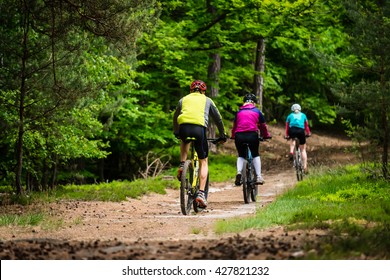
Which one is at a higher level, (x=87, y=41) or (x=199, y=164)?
(x=87, y=41)

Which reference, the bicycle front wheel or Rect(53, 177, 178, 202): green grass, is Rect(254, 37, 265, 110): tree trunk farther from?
the bicycle front wheel

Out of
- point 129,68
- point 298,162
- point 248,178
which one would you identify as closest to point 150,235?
point 248,178

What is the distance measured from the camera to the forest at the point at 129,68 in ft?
46.4

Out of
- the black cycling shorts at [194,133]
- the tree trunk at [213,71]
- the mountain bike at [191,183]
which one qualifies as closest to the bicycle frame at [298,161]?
the mountain bike at [191,183]

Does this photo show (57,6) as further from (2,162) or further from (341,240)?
(341,240)

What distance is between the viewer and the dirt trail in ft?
22.8

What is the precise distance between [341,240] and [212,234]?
2.60 metres

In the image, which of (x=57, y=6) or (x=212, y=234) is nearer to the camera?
(x=212, y=234)

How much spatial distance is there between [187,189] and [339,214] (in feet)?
10.9

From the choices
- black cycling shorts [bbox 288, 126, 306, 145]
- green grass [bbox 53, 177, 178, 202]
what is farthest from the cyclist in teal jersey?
green grass [bbox 53, 177, 178, 202]

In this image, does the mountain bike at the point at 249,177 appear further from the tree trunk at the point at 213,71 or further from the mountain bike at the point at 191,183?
the tree trunk at the point at 213,71

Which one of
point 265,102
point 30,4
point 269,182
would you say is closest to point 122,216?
point 30,4
